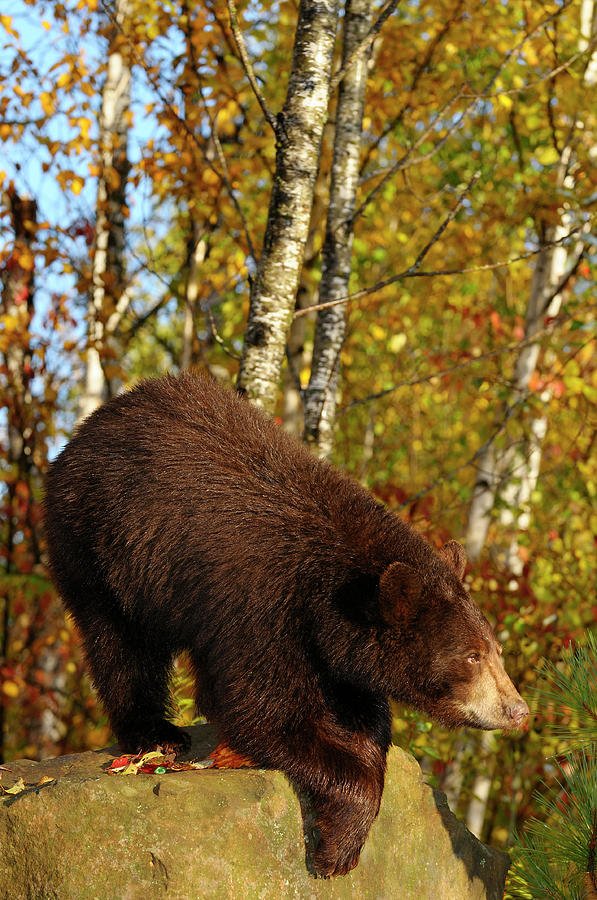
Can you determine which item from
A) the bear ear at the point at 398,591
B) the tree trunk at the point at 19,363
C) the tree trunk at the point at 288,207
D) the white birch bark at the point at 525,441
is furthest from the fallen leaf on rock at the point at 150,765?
the tree trunk at the point at 19,363

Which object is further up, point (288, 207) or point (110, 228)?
point (110, 228)

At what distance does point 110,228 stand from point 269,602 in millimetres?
5297

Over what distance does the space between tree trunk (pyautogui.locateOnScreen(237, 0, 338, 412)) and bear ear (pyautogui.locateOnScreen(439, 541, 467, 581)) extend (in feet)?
4.03

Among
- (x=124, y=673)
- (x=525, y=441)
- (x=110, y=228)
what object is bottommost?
(x=124, y=673)

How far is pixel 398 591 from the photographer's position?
121 inches

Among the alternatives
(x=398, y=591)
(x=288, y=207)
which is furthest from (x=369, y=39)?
(x=398, y=591)

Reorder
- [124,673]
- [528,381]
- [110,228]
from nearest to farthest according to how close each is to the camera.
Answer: [124,673]
[528,381]
[110,228]

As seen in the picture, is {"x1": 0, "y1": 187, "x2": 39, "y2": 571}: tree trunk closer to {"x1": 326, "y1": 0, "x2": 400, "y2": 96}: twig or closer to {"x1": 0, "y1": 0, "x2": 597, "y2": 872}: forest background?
{"x1": 0, "y1": 0, "x2": 597, "y2": 872}: forest background

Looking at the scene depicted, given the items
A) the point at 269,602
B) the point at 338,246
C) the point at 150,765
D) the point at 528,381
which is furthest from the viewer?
the point at 528,381

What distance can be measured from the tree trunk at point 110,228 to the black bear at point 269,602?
143 inches

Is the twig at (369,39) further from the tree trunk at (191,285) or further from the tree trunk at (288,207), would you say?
the tree trunk at (191,285)

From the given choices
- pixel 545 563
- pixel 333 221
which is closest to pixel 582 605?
pixel 545 563

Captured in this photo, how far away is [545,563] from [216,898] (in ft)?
19.7

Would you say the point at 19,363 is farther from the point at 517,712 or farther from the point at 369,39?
the point at 517,712
